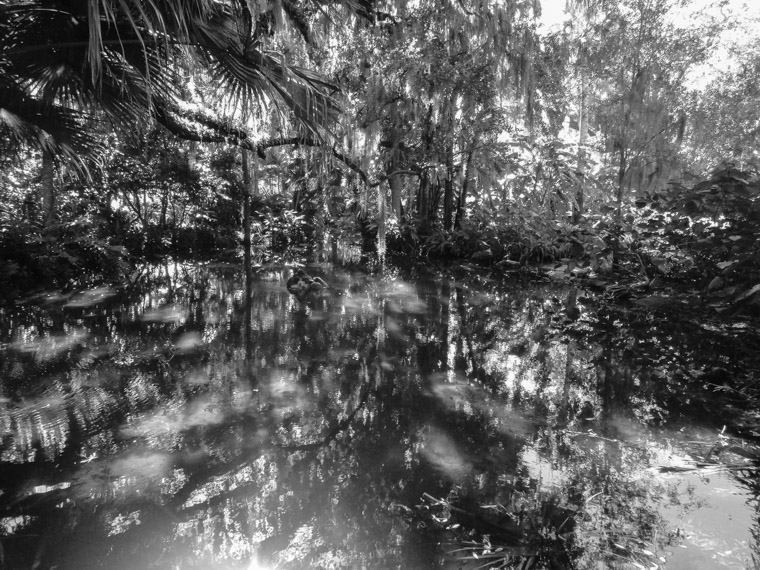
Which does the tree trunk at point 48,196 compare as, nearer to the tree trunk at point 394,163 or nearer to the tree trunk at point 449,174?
the tree trunk at point 394,163

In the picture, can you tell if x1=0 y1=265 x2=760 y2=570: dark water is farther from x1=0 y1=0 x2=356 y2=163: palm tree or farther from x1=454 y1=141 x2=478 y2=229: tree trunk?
x1=454 y1=141 x2=478 y2=229: tree trunk

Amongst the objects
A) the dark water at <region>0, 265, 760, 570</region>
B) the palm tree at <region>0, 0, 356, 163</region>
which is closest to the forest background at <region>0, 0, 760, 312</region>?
the palm tree at <region>0, 0, 356, 163</region>

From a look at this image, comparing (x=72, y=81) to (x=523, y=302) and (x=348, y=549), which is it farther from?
(x=523, y=302)

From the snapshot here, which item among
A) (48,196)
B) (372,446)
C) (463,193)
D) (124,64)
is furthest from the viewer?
(463,193)

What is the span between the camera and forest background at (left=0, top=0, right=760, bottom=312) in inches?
156

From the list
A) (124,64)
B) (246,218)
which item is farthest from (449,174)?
→ (124,64)

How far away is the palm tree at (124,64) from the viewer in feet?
10.6

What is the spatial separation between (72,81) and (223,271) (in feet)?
17.5

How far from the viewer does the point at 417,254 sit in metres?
11.4

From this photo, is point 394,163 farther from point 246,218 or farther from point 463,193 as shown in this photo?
point 246,218

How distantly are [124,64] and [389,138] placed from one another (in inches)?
272

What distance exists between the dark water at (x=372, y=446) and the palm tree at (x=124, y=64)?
229 centimetres

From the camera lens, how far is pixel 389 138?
10227 millimetres

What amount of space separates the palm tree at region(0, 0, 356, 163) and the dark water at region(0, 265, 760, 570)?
2290mm
